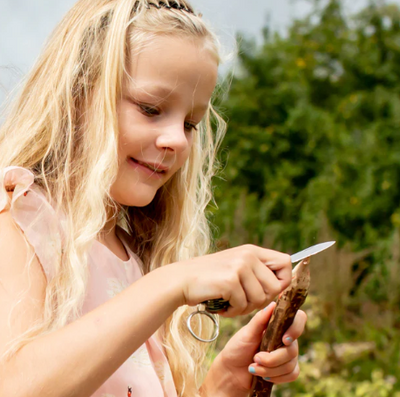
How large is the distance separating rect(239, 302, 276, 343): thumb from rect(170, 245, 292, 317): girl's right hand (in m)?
0.39

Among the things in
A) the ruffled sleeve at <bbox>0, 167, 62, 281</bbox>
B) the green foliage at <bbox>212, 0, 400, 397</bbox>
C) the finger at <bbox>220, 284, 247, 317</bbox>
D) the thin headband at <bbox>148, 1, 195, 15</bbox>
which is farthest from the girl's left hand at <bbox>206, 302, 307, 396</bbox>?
the green foliage at <bbox>212, 0, 400, 397</bbox>

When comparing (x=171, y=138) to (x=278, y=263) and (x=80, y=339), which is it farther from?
(x=80, y=339)

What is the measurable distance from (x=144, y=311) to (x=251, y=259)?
0.23 meters

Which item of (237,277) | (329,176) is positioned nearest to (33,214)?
(237,277)

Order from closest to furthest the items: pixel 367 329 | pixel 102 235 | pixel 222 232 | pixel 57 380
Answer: pixel 57 380 < pixel 102 235 < pixel 367 329 < pixel 222 232

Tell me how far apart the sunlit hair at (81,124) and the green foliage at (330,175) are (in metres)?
2.61

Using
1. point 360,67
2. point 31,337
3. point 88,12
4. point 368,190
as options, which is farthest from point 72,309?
point 360,67

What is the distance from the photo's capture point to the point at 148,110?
1437 mm

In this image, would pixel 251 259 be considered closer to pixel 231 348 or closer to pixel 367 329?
pixel 231 348

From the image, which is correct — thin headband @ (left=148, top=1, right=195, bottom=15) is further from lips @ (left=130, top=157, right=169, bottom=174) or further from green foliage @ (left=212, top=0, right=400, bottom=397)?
green foliage @ (left=212, top=0, right=400, bottom=397)

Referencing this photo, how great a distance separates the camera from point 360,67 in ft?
23.1

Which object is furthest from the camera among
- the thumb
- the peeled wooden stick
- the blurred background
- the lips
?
the blurred background

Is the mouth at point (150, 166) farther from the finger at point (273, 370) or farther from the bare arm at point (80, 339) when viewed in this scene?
the finger at point (273, 370)

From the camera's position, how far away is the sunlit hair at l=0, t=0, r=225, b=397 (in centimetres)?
139
